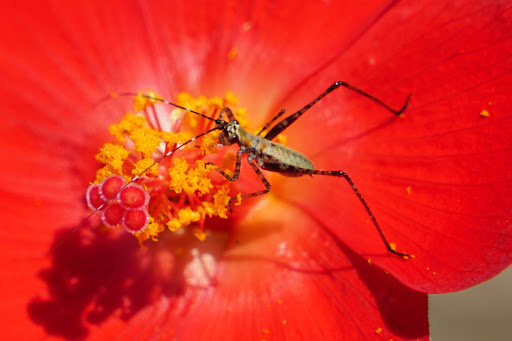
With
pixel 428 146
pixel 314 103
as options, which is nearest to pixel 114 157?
pixel 314 103

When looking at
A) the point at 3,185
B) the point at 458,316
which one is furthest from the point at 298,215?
the point at 458,316

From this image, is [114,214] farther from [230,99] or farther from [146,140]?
[230,99]

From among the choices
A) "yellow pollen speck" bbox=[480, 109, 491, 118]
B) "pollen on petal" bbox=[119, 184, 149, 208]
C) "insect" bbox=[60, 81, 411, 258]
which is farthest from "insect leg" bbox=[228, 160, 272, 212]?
"yellow pollen speck" bbox=[480, 109, 491, 118]

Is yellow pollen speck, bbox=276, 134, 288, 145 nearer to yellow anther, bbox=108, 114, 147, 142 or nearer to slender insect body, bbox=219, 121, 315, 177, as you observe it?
slender insect body, bbox=219, 121, 315, 177

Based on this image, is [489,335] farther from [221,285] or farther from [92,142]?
[92,142]

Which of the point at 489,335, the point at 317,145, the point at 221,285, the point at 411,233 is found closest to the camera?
the point at 411,233

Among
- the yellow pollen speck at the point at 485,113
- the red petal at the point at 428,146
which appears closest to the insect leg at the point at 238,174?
the red petal at the point at 428,146
